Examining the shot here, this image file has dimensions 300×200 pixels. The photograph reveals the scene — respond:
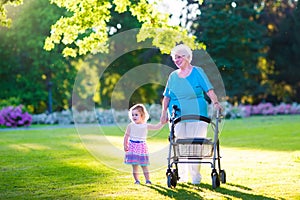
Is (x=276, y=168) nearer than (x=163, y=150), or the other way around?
(x=276, y=168)

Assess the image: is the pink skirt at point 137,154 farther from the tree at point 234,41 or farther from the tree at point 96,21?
the tree at point 234,41

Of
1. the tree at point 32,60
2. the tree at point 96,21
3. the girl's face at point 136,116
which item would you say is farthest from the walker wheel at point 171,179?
the tree at point 32,60

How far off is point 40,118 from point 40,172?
68.3 feet

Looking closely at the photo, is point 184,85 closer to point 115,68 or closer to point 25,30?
point 25,30

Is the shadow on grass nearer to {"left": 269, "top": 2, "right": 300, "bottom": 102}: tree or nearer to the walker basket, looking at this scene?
the walker basket

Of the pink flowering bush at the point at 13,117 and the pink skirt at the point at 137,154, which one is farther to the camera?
the pink flowering bush at the point at 13,117

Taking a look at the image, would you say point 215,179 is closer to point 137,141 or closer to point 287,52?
point 137,141

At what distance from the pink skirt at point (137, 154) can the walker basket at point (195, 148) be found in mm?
618

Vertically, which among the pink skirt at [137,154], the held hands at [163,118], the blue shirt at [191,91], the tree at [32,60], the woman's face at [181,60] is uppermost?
the tree at [32,60]

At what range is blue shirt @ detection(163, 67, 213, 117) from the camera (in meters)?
7.45

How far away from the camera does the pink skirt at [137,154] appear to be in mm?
7828

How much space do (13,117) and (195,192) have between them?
62.2ft

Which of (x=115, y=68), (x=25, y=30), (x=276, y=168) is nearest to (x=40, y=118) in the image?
(x=25, y=30)

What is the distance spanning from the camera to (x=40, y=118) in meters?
29.8
